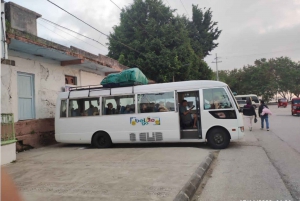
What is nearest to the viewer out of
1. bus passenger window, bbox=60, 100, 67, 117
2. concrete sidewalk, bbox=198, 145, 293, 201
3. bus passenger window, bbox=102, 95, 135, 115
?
concrete sidewalk, bbox=198, 145, 293, 201

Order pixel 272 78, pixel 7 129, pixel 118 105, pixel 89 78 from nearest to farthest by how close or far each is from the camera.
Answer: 1. pixel 7 129
2. pixel 118 105
3. pixel 89 78
4. pixel 272 78

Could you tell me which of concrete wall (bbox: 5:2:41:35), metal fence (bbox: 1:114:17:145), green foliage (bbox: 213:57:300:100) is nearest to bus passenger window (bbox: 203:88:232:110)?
metal fence (bbox: 1:114:17:145)

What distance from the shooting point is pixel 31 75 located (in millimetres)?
9984

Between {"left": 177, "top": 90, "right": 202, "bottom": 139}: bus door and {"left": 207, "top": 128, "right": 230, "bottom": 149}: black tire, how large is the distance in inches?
15.8

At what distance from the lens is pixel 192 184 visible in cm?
465

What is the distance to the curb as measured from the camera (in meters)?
4.07

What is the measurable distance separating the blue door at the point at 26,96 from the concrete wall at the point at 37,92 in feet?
0.52

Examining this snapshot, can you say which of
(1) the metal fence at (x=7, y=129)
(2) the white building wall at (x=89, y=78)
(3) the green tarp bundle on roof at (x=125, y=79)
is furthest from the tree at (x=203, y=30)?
(1) the metal fence at (x=7, y=129)

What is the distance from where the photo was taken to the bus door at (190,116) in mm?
8719

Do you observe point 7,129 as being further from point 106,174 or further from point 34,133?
point 106,174

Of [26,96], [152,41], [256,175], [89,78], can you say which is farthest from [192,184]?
[152,41]

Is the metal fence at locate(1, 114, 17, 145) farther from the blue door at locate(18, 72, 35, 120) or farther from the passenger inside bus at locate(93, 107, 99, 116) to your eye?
the passenger inside bus at locate(93, 107, 99, 116)

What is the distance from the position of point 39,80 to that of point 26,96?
912 millimetres

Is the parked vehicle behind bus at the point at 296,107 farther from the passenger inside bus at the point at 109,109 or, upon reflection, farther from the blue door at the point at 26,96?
the blue door at the point at 26,96
